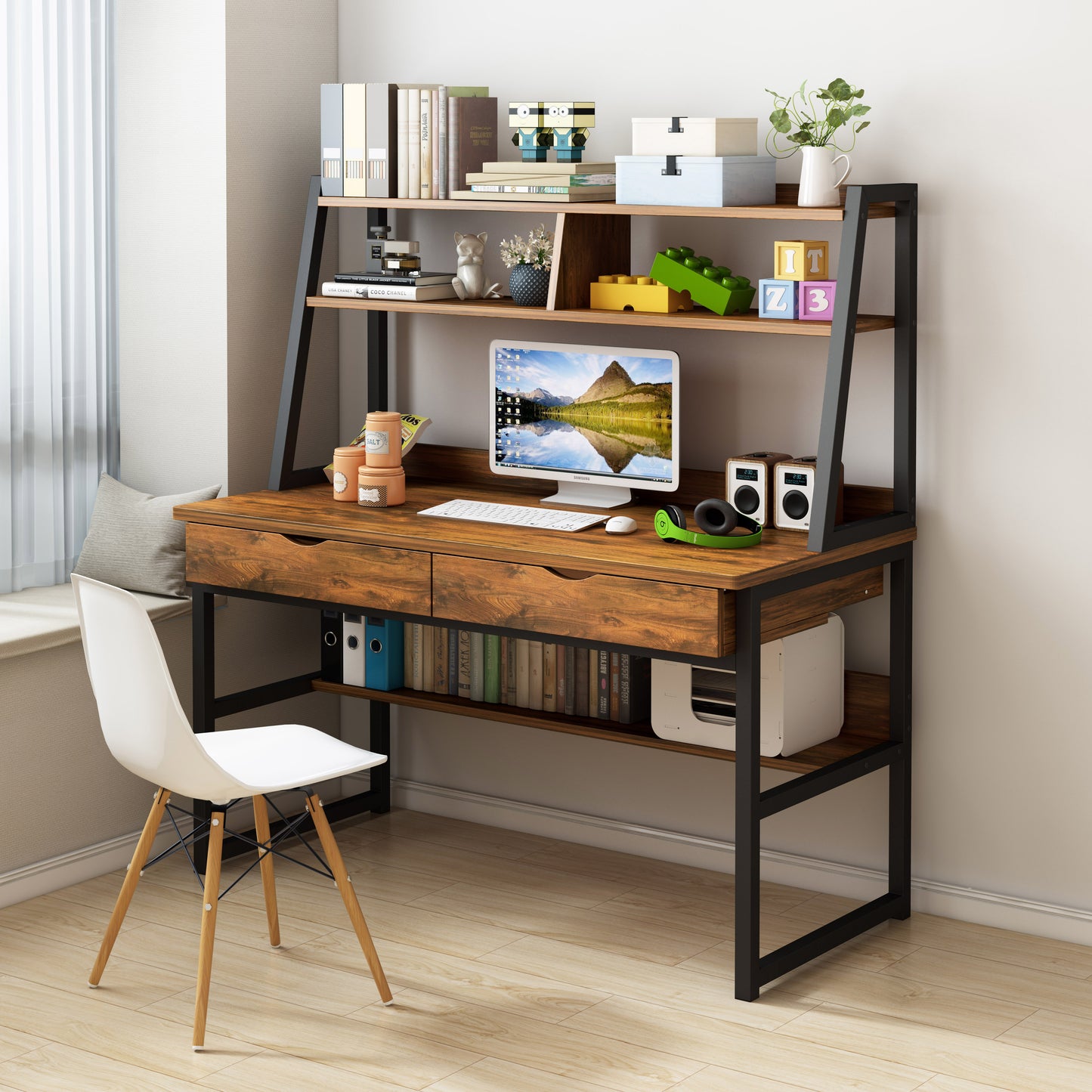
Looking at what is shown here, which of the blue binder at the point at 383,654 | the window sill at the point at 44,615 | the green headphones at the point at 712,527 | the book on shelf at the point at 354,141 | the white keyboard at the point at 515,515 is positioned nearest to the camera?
the green headphones at the point at 712,527

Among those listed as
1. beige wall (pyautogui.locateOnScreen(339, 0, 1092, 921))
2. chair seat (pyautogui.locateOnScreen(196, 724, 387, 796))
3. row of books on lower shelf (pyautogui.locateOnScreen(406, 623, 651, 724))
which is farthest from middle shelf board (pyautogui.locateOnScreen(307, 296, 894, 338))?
chair seat (pyautogui.locateOnScreen(196, 724, 387, 796))

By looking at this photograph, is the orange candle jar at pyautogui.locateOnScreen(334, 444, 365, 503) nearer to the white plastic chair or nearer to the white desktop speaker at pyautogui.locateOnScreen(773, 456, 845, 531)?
the white plastic chair

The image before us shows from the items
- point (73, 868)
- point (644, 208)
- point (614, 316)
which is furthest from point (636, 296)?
point (73, 868)

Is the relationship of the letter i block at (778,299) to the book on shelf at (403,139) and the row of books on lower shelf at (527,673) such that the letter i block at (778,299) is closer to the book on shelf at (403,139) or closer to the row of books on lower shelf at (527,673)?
the row of books on lower shelf at (527,673)

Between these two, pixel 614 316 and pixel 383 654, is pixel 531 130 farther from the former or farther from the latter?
pixel 383 654

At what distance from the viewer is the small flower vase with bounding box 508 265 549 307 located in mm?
3340

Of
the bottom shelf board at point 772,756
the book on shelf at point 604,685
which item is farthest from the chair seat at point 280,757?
the book on shelf at point 604,685

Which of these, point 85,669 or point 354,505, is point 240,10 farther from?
point 85,669

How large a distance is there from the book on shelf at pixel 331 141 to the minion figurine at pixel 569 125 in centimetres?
51

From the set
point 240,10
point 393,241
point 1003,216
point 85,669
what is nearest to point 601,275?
point 393,241

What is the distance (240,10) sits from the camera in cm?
361

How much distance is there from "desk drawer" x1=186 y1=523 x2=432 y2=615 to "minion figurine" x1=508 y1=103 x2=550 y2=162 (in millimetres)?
914

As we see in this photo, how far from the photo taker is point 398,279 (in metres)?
3.48

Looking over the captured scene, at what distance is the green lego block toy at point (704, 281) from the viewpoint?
3.15 m
